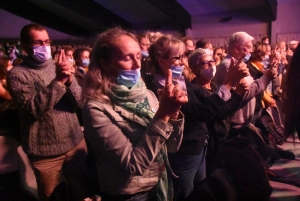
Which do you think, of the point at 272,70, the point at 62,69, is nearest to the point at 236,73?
the point at 272,70

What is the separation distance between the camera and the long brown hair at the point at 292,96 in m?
0.91

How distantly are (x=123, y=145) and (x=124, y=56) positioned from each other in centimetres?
34

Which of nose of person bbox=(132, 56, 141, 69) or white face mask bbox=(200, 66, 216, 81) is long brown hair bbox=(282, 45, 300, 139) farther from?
white face mask bbox=(200, 66, 216, 81)

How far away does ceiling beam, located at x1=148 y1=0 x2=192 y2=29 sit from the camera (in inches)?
276

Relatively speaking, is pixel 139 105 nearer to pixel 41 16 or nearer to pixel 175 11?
pixel 175 11

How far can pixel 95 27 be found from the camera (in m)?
10.9

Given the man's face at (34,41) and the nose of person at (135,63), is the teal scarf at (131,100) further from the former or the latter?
the man's face at (34,41)

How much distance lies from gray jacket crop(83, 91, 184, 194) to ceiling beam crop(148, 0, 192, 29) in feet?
19.7

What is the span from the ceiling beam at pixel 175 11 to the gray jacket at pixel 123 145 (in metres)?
6.01

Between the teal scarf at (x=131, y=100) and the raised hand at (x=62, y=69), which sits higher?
the raised hand at (x=62, y=69)

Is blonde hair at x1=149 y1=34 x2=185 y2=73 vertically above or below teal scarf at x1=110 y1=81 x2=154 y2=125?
above

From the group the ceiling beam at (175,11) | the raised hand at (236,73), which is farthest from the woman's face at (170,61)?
the ceiling beam at (175,11)

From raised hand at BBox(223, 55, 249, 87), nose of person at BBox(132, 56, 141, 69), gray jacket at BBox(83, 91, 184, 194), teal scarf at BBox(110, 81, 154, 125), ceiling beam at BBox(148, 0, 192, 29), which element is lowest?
gray jacket at BBox(83, 91, 184, 194)

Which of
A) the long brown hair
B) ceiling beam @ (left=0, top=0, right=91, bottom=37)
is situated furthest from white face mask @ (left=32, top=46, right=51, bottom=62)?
ceiling beam @ (left=0, top=0, right=91, bottom=37)
